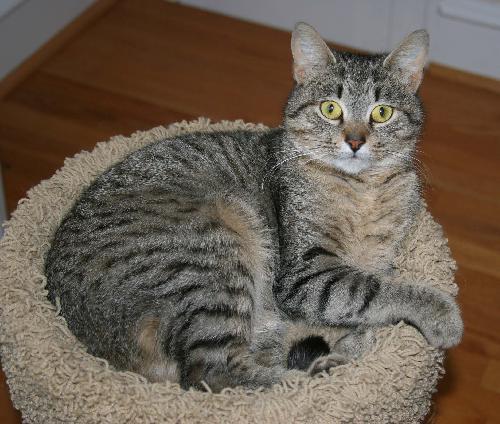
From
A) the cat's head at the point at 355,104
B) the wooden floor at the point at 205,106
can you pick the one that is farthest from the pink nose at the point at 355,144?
the wooden floor at the point at 205,106

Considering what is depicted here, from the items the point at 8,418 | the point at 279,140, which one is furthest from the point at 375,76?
the point at 8,418

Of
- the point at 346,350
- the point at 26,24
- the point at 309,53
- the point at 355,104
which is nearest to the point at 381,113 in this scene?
the point at 355,104

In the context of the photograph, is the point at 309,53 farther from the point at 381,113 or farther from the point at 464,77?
the point at 464,77

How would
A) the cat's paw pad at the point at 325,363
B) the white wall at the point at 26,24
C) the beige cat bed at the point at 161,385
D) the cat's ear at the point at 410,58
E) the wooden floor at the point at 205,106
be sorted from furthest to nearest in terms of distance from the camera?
the white wall at the point at 26,24, the wooden floor at the point at 205,106, the cat's ear at the point at 410,58, the cat's paw pad at the point at 325,363, the beige cat bed at the point at 161,385

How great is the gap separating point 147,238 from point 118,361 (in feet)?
0.85

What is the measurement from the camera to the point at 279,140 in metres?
2.03

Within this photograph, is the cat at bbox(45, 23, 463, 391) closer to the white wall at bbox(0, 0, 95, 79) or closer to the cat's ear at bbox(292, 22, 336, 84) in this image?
the cat's ear at bbox(292, 22, 336, 84)

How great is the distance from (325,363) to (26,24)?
1918mm

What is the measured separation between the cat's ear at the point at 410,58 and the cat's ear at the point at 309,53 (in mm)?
136

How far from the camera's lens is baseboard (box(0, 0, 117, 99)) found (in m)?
3.13

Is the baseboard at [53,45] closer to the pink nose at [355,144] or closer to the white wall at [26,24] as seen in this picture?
the white wall at [26,24]

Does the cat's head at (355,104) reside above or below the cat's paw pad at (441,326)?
above

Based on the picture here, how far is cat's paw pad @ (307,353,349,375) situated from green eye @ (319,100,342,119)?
52cm

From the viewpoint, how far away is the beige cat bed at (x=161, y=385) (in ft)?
5.49
